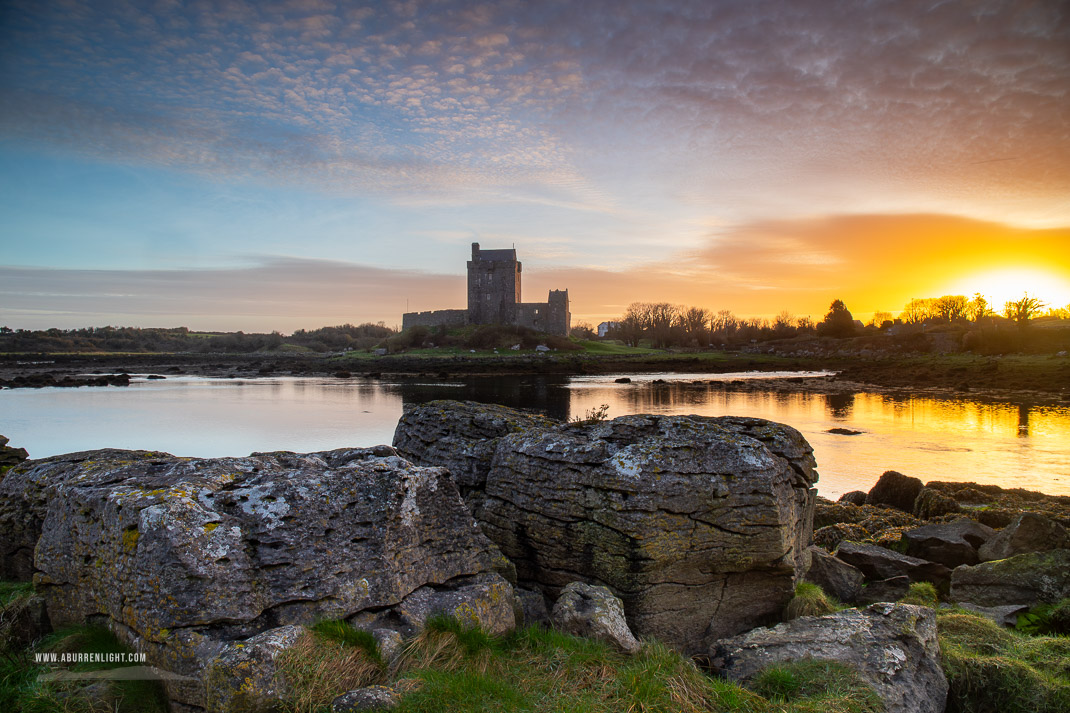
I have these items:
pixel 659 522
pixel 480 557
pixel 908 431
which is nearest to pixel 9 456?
pixel 480 557

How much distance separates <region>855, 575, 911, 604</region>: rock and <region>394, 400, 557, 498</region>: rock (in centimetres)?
505

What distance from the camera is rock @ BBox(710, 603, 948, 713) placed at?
4.32 meters

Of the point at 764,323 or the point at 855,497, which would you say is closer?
the point at 855,497

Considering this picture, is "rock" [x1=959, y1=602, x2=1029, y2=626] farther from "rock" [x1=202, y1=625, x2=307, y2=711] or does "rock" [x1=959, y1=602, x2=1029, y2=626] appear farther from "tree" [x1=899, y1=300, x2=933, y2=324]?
"tree" [x1=899, y1=300, x2=933, y2=324]

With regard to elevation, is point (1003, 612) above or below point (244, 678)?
below

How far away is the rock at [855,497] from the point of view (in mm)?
14000

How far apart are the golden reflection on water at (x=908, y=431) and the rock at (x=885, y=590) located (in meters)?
7.53

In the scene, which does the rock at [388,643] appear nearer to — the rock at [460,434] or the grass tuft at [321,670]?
the grass tuft at [321,670]

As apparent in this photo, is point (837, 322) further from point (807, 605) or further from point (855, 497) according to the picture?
point (807, 605)

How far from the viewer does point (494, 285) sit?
274 feet

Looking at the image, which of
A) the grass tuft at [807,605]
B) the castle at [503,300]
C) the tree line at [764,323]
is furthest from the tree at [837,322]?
the grass tuft at [807,605]

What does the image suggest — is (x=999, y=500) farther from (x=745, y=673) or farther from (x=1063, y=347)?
(x=1063, y=347)

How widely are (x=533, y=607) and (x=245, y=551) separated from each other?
2838 mm

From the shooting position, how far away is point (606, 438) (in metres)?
6.62
